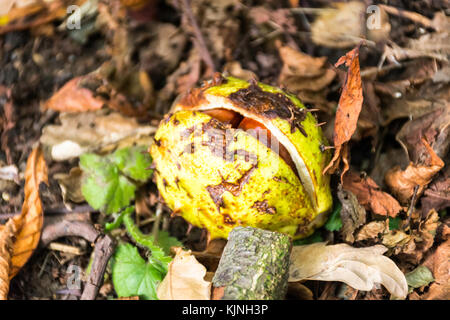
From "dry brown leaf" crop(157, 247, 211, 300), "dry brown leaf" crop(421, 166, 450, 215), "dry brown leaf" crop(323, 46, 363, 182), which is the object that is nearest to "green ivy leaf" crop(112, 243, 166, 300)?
"dry brown leaf" crop(157, 247, 211, 300)

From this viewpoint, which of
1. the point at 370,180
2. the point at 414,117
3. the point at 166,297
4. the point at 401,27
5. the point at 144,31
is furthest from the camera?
the point at 144,31

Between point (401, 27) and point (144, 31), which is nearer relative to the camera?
point (401, 27)

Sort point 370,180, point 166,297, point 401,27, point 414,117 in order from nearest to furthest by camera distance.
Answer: point 166,297 → point 370,180 → point 414,117 → point 401,27

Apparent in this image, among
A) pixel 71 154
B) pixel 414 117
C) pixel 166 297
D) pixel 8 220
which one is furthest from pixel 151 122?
pixel 414 117

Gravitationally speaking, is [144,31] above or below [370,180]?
above

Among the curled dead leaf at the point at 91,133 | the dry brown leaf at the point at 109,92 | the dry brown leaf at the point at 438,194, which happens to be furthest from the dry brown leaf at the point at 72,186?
the dry brown leaf at the point at 438,194

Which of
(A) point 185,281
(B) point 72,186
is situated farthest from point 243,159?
(B) point 72,186

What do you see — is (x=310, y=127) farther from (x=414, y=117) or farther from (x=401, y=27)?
(x=401, y=27)
